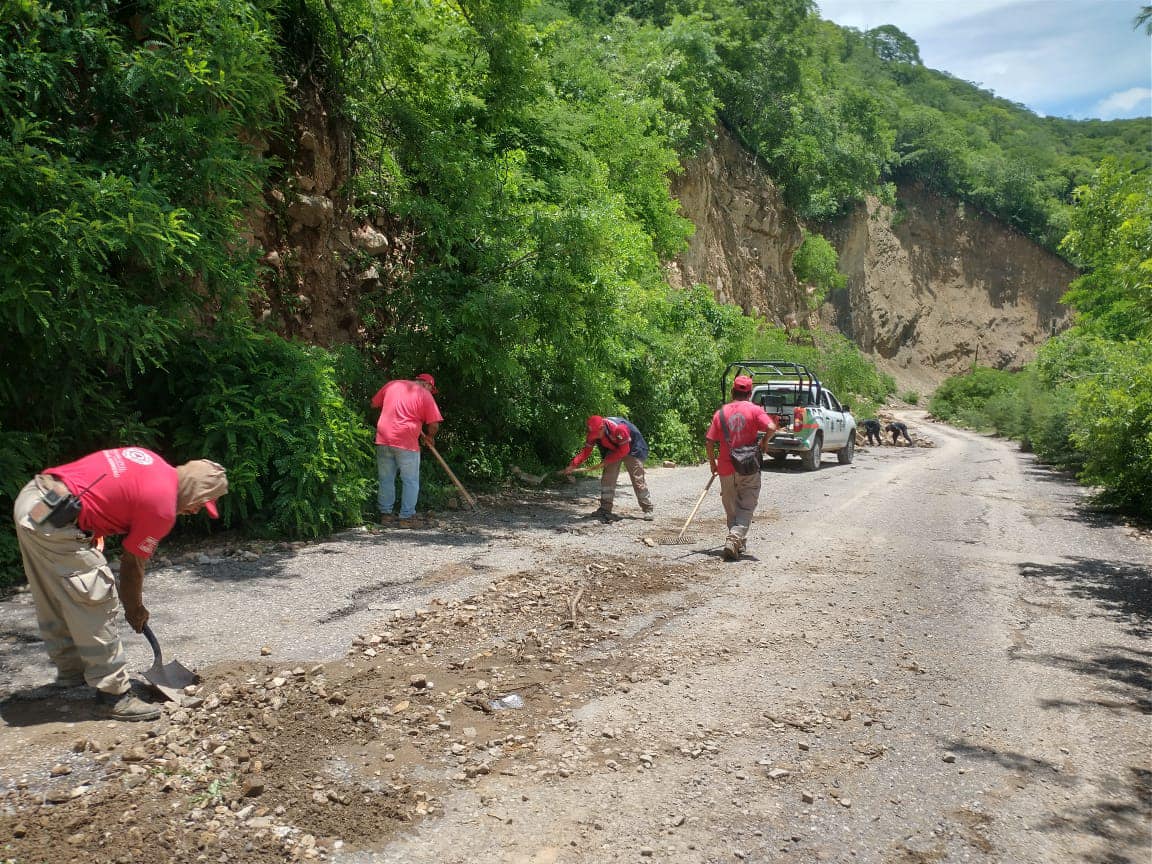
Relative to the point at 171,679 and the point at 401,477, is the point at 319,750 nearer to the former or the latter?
the point at 171,679

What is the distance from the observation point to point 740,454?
837 centimetres

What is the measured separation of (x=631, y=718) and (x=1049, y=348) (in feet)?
94.5

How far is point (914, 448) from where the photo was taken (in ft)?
92.8

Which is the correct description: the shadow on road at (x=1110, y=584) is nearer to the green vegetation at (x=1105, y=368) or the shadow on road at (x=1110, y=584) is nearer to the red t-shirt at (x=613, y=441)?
the green vegetation at (x=1105, y=368)

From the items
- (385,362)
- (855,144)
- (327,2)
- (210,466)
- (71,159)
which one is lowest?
(210,466)

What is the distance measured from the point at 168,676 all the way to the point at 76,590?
722 millimetres

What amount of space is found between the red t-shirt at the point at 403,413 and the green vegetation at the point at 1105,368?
24.8ft

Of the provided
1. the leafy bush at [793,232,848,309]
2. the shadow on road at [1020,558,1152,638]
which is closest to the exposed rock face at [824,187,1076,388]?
the leafy bush at [793,232,848,309]

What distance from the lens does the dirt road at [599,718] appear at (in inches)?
133

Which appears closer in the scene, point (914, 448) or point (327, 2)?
point (327, 2)

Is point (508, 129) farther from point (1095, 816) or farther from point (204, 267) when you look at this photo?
point (1095, 816)

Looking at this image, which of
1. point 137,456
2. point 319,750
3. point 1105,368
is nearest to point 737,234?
point 1105,368

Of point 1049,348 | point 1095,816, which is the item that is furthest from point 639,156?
point 1049,348

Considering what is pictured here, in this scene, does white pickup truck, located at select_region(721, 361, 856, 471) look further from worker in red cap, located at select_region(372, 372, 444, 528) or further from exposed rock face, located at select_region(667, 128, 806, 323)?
exposed rock face, located at select_region(667, 128, 806, 323)
